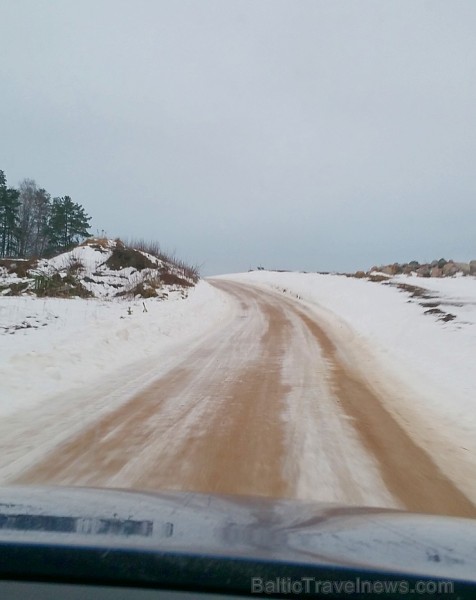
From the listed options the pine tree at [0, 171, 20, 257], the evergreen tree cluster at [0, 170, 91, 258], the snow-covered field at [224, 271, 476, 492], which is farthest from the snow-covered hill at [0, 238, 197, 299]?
the pine tree at [0, 171, 20, 257]

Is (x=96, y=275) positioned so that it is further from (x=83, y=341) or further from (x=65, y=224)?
(x=65, y=224)

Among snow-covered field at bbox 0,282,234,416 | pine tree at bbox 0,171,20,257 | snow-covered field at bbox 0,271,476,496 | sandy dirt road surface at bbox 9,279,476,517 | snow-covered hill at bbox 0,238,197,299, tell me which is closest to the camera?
sandy dirt road surface at bbox 9,279,476,517

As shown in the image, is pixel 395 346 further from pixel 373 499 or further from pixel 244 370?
pixel 373 499

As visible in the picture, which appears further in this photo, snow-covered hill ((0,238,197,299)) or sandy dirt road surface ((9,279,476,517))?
snow-covered hill ((0,238,197,299))

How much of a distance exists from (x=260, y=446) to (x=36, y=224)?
2520 inches

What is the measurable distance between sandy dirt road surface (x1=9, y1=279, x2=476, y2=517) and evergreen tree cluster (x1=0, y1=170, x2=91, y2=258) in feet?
141

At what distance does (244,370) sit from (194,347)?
3125mm

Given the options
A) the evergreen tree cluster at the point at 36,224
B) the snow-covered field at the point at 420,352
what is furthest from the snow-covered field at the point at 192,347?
the evergreen tree cluster at the point at 36,224

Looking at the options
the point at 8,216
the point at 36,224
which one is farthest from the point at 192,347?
the point at 36,224

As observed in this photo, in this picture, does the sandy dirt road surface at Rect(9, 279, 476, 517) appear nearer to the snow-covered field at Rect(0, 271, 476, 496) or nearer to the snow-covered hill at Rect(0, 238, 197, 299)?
the snow-covered field at Rect(0, 271, 476, 496)

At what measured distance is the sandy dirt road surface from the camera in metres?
4.64

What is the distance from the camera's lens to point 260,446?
5.75 metres

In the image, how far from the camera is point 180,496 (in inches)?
137

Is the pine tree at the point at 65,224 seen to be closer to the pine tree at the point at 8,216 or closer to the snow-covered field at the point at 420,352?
the pine tree at the point at 8,216
